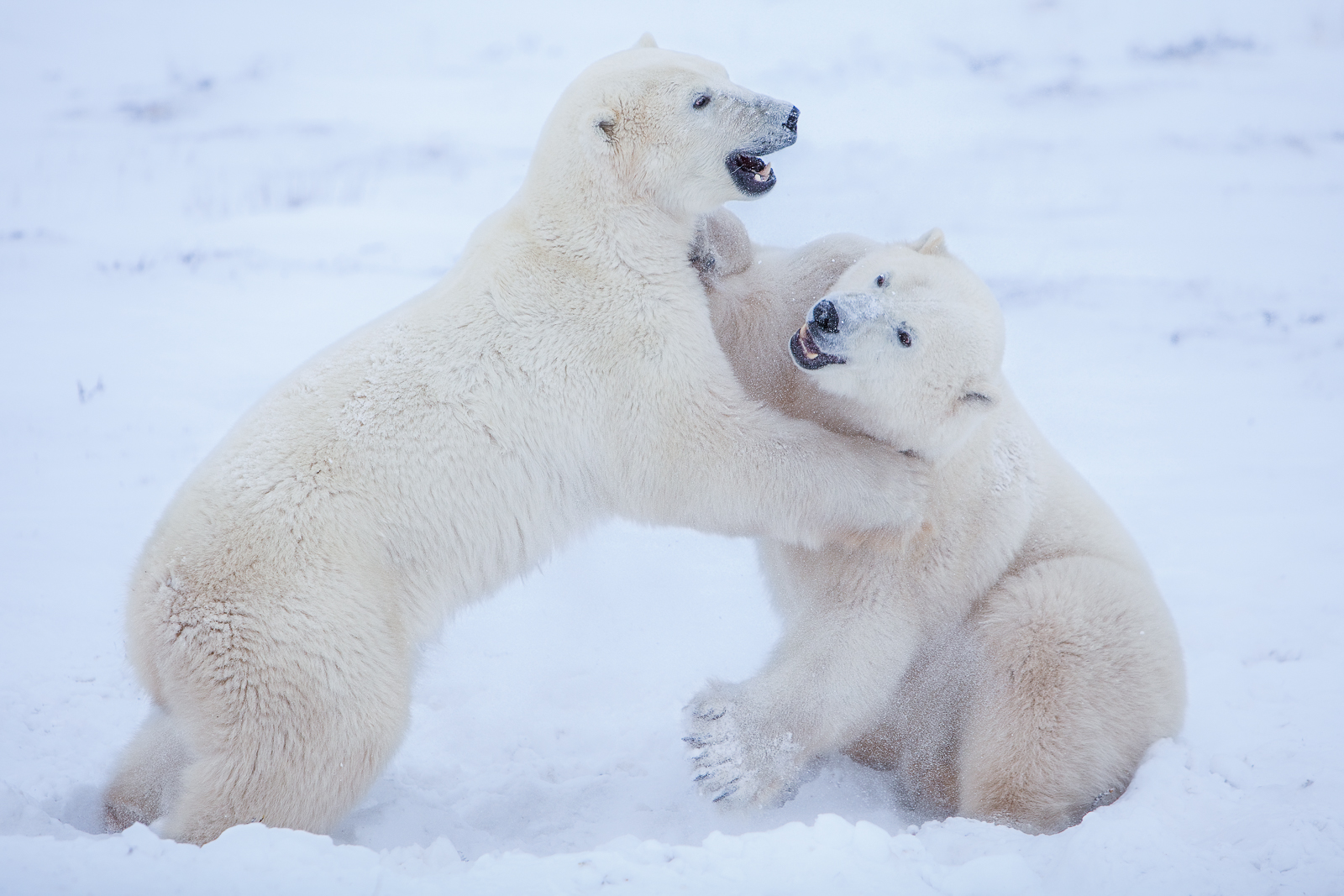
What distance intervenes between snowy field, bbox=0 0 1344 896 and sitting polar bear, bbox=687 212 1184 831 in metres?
0.25

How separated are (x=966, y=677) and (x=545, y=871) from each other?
164 cm

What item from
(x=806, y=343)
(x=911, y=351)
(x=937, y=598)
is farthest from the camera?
(x=937, y=598)

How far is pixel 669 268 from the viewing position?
126 inches

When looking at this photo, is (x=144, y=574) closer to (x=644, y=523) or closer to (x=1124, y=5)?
(x=644, y=523)

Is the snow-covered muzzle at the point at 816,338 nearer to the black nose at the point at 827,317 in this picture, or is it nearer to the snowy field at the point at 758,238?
the black nose at the point at 827,317

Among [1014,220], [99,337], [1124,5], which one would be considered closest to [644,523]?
[99,337]

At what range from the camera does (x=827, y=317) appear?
3.02 meters

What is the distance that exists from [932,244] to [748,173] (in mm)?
701

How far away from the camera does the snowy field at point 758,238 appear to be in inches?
102

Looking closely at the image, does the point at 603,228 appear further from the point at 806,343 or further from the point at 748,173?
the point at 806,343

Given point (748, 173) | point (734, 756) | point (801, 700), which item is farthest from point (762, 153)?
point (734, 756)

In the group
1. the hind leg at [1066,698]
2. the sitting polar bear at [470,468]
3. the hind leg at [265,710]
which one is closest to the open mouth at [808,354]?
the sitting polar bear at [470,468]

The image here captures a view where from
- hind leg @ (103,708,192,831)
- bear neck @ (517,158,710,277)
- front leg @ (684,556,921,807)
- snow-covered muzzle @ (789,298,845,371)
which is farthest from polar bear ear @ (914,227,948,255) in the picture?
hind leg @ (103,708,192,831)

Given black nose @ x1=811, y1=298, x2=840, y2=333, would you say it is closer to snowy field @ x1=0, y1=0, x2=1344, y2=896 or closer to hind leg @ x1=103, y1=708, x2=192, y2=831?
snowy field @ x1=0, y1=0, x2=1344, y2=896
